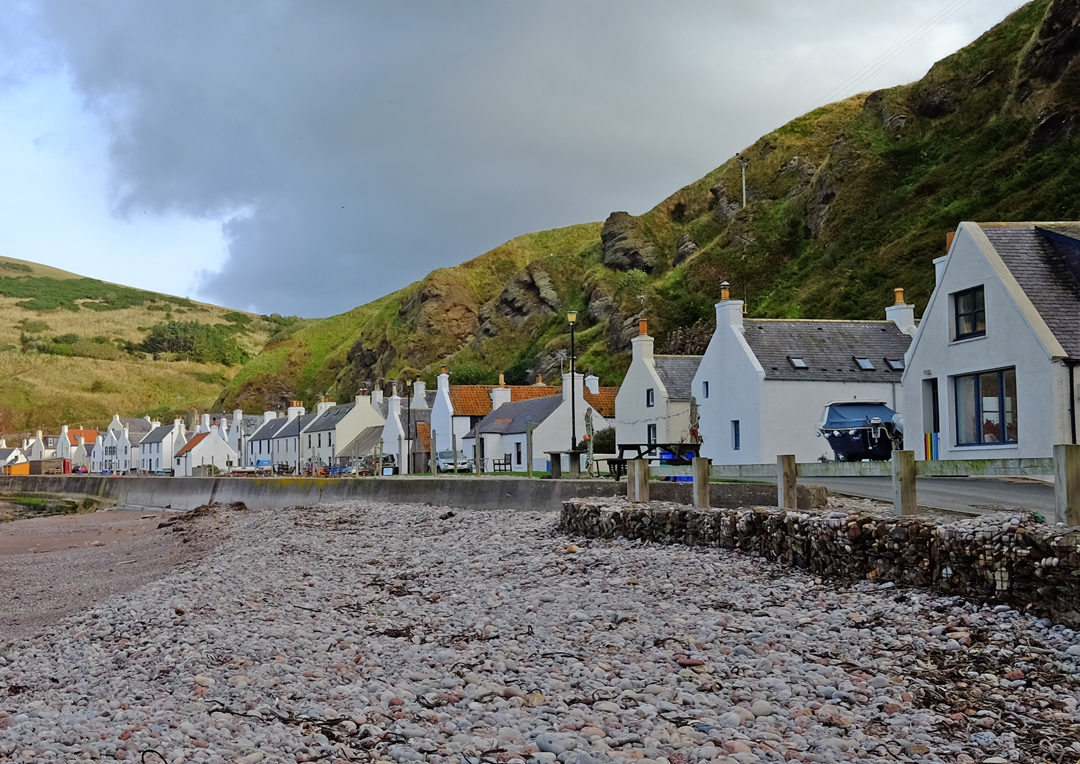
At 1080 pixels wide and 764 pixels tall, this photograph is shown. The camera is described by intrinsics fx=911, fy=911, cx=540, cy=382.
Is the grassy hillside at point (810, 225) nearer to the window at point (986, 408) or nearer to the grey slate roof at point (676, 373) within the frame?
the grey slate roof at point (676, 373)

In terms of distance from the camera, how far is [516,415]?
192 ft

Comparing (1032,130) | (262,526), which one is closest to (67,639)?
(262,526)

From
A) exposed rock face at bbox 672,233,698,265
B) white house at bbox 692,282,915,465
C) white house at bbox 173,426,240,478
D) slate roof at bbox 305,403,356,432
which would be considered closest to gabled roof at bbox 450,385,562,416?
slate roof at bbox 305,403,356,432

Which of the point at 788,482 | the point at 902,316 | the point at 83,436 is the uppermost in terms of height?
the point at 902,316

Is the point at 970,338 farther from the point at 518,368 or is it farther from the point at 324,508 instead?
the point at 518,368

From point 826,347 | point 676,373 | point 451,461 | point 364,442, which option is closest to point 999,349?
point 826,347

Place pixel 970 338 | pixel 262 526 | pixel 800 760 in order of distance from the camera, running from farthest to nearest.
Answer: pixel 262 526, pixel 970 338, pixel 800 760

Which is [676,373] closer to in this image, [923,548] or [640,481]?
[640,481]

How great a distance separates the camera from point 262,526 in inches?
1023

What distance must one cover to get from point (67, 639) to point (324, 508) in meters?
19.5

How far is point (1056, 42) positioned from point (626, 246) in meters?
50.8

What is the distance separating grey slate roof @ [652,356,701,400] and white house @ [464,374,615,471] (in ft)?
26.9

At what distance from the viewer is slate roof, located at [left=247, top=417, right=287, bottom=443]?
96.8 metres

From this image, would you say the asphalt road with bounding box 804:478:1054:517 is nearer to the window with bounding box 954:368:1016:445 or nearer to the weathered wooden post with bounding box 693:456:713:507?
the window with bounding box 954:368:1016:445
